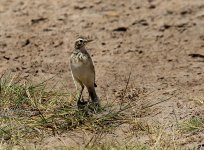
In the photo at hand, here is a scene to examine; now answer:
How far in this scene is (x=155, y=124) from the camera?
22.4 feet

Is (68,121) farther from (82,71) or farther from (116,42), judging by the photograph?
(116,42)

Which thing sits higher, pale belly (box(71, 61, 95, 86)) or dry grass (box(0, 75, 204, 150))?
pale belly (box(71, 61, 95, 86))

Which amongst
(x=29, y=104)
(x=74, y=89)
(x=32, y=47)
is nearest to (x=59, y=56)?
(x=32, y=47)

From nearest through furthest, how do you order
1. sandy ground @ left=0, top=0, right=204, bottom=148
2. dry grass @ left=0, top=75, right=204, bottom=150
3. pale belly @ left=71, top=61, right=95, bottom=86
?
dry grass @ left=0, top=75, right=204, bottom=150 < pale belly @ left=71, top=61, right=95, bottom=86 < sandy ground @ left=0, top=0, right=204, bottom=148

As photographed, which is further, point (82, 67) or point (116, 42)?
point (116, 42)

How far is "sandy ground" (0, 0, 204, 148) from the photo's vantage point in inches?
330

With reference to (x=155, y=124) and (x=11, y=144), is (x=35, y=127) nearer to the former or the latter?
(x=11, y=144)

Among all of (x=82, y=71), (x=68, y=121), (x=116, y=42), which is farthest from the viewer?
(x=116, y=42)

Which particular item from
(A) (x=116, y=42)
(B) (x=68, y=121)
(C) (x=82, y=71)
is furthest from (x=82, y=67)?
(A) (x=116, y=42)

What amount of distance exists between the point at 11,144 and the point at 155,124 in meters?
1.65

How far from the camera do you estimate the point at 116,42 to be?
956cm

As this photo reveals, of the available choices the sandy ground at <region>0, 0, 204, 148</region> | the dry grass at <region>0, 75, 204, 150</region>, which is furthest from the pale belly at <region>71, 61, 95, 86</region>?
the sandy ground at <region>0, 0, 204, 148</region>

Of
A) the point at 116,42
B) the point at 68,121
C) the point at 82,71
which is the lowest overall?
the point at 116,42

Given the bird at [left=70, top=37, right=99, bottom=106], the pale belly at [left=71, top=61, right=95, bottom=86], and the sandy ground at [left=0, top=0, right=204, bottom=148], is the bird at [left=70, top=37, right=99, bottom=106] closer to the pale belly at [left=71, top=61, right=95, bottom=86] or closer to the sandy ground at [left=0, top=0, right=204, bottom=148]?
the pale belly at [left=71, top=61, right=95, bottom=86]
